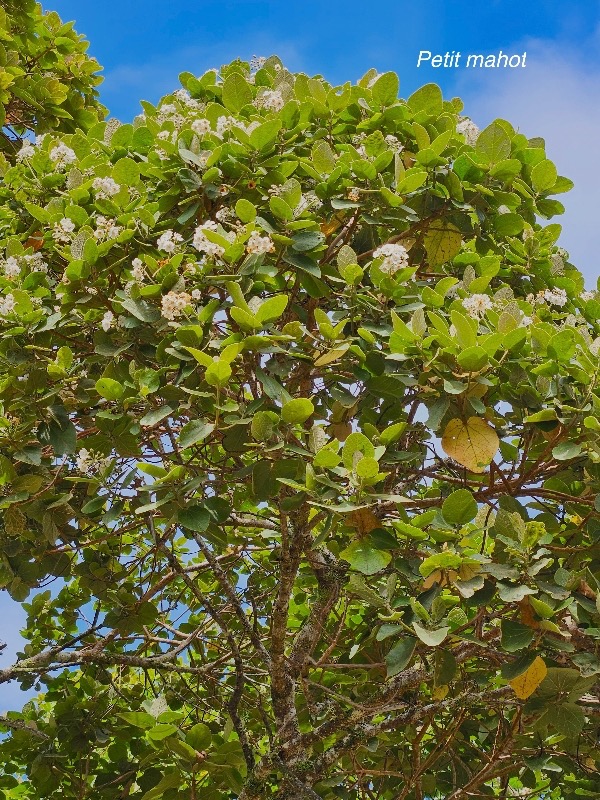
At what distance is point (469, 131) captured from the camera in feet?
11.6

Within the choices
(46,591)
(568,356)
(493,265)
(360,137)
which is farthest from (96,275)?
(46,591)

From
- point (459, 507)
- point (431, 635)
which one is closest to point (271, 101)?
point (459, 507)

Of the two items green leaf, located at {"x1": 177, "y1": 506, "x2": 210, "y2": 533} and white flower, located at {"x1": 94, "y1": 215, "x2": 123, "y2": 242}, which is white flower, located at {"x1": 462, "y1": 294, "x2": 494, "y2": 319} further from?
white flower, located at {"x1": 94, "y1": 215, "x2": 123, "y2": 242}

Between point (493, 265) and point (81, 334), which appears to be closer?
point (493, 265)

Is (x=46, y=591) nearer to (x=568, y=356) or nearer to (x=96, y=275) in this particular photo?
(x=96, y=275)

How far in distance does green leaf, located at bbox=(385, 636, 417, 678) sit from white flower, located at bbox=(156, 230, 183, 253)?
1.43 m

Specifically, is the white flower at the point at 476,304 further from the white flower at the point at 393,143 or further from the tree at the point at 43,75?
the tree at the point at 43,75

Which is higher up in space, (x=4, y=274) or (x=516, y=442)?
(x=4, y=274)

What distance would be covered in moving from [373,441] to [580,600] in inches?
29.9

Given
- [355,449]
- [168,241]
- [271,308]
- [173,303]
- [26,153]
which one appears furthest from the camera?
[26,153]

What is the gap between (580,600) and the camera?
2627mm

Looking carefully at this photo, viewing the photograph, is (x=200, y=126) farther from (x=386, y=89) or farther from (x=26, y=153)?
(x=26, y=153)

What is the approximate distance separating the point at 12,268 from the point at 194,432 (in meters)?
1.11

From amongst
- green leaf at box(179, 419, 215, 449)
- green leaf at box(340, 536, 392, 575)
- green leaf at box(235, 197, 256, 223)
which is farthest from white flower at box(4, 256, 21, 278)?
green leaf at box(340, 536, 392, 575)
